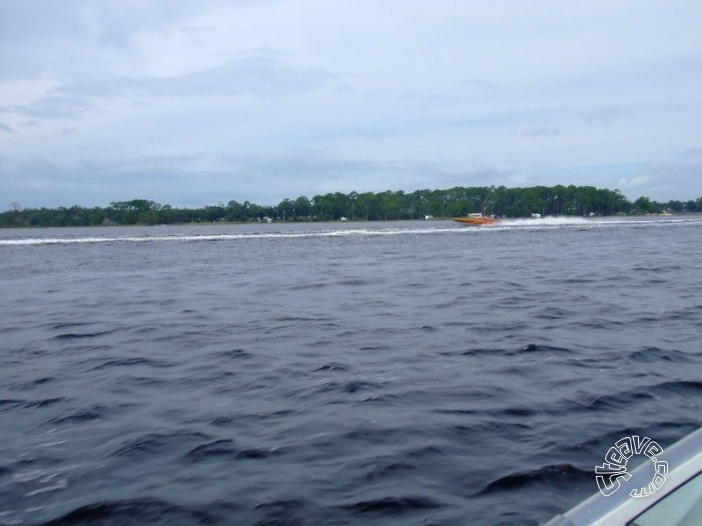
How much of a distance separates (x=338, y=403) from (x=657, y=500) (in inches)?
239

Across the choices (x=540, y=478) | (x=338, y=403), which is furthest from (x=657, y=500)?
(x=338, y=403)

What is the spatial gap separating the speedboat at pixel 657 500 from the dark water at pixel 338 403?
2994 mm

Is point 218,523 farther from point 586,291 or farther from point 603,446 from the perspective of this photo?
point 586,291

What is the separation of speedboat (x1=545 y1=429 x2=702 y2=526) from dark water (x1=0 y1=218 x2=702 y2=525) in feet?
9.82

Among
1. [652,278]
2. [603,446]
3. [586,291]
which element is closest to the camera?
[603,446]

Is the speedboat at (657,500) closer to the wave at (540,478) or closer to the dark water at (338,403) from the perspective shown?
the dark water at (338,403)

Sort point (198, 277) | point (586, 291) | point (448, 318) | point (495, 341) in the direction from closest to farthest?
1. point (495, 341)
2. point (448, 318)
3. point (586, 291)
4. point (198, 277)

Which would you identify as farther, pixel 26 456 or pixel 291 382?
pixel 291 382

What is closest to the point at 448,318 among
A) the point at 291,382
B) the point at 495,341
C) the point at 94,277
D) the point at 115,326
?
the point at 495,341

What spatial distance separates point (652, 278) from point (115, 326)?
1537cm

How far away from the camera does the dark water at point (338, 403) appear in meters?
5.92

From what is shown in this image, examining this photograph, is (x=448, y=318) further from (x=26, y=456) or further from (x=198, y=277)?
(x=198, y=277)

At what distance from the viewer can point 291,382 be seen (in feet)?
30.9

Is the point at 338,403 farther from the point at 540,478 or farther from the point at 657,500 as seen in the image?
the point at 657,500
